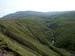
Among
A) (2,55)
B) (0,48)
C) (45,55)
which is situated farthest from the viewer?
(45,55)

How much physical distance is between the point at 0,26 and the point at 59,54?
270ft

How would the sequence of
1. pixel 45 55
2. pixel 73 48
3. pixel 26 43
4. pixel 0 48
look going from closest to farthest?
pixel 0 48 → pixel 45 55 → pixel 26 43 → pixel 73 48

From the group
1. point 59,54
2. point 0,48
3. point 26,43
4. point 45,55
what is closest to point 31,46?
point 26,43

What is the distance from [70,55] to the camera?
175125 mm

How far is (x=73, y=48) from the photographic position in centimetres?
19525

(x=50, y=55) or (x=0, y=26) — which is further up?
(x=0, y=26)

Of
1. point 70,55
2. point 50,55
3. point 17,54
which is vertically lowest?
point 70,55

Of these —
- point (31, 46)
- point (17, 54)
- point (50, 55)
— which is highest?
point (17, 54)

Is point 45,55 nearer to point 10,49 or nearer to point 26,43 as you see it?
point 26,43

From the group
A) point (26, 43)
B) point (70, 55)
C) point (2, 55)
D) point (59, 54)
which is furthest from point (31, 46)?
point (2, 55)

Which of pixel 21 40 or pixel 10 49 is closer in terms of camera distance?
pixel 10 49

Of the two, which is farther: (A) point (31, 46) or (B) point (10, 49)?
(A) point (31, 46)

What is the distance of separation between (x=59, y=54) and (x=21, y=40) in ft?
170

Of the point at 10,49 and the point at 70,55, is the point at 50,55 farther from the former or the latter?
the point at 10,49
